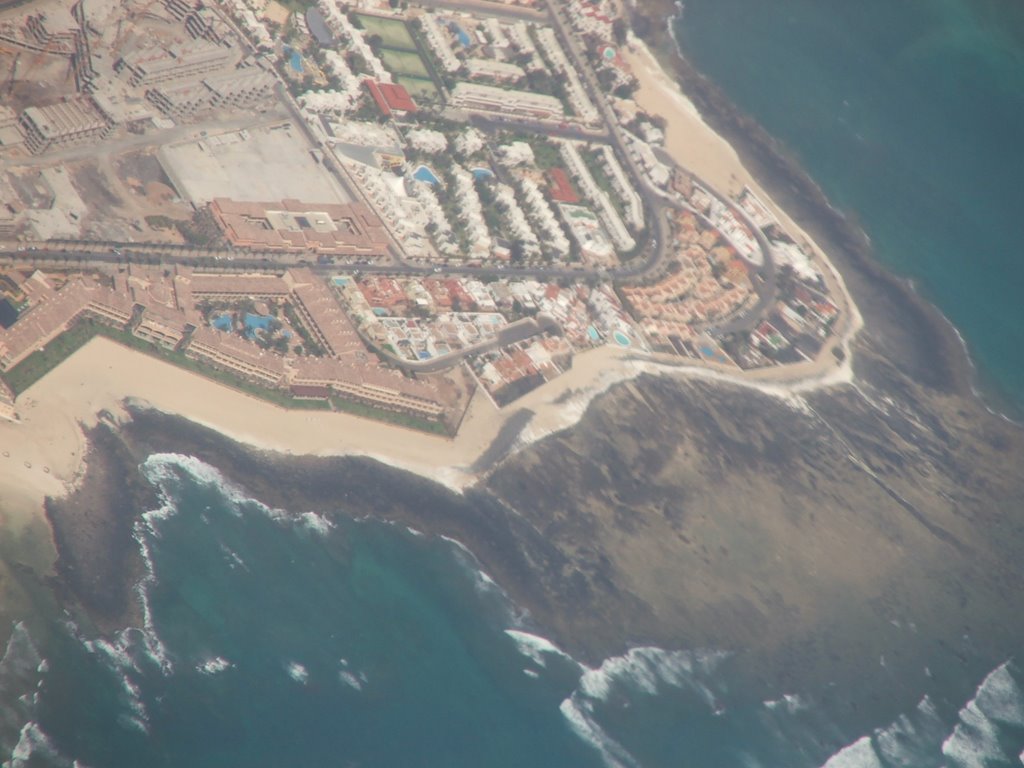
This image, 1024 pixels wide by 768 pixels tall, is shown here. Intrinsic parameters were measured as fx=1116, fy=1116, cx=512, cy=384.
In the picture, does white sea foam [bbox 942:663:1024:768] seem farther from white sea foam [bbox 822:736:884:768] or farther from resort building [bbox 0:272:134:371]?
resort building [bbox 0:272:134:371]

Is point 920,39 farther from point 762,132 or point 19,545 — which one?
point 19,545

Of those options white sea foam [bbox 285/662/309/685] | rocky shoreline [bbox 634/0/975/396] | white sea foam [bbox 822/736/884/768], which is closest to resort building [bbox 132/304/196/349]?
white sea foam [bbox 285/662/309/685]

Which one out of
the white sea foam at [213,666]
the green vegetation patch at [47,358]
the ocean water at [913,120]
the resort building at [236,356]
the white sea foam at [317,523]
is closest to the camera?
the white sea foam at [213,666]

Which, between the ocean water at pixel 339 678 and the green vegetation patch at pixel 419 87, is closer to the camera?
the ocean water at pixel 339 678

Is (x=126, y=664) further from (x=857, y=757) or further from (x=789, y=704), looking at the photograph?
(x=857, y=757)

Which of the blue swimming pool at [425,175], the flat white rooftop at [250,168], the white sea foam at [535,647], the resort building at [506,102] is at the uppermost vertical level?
the resort building at [506,102]

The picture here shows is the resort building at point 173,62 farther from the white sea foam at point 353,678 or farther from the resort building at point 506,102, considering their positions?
the white sea foam at point 353,678

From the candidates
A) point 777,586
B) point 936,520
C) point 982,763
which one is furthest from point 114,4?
point 982,763

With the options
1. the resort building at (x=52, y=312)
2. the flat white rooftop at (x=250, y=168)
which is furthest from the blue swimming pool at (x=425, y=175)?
the resort building at (x=52, y=312)
